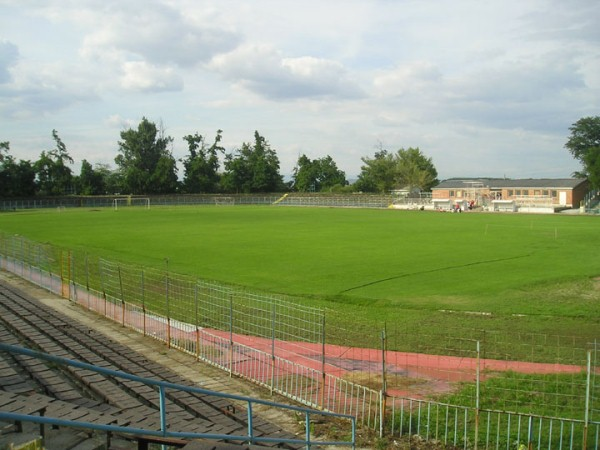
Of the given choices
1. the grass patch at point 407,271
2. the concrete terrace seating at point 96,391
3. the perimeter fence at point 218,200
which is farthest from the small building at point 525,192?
the concrete terrace seating at point 96,391

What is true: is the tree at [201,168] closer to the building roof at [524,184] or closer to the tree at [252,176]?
the tree at [252,176]

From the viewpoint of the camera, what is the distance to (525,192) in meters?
88.8

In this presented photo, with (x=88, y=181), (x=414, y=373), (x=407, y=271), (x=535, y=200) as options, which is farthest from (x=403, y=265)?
(x=88, y=181)

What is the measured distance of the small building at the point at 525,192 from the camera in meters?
83.8

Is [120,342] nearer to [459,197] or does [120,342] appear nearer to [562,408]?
[562,408]

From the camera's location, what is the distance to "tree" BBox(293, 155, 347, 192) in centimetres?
12431

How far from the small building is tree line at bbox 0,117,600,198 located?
63.5 feet

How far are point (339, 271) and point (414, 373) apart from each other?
1342 centimetres

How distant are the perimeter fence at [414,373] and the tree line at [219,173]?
9648 cm

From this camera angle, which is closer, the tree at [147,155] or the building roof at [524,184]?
the building roof at [524,184]

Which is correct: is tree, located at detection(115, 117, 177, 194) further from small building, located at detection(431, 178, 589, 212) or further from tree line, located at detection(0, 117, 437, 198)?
small building, located at detection(431, 178, 589, 212)

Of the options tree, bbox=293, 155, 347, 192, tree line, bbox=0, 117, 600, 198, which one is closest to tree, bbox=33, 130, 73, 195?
tree line, bbox=0, 117, 600, 198

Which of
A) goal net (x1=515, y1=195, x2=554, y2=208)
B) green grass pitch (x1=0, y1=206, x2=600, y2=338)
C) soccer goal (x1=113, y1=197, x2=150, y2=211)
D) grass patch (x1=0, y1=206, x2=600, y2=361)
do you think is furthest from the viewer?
soccer goal (x1=113, y1=197, x2=150, y2=211)

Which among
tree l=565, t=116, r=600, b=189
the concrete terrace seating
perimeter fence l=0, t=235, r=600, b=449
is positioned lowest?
perimeter fence l=0, t=235, r=600, b=449
